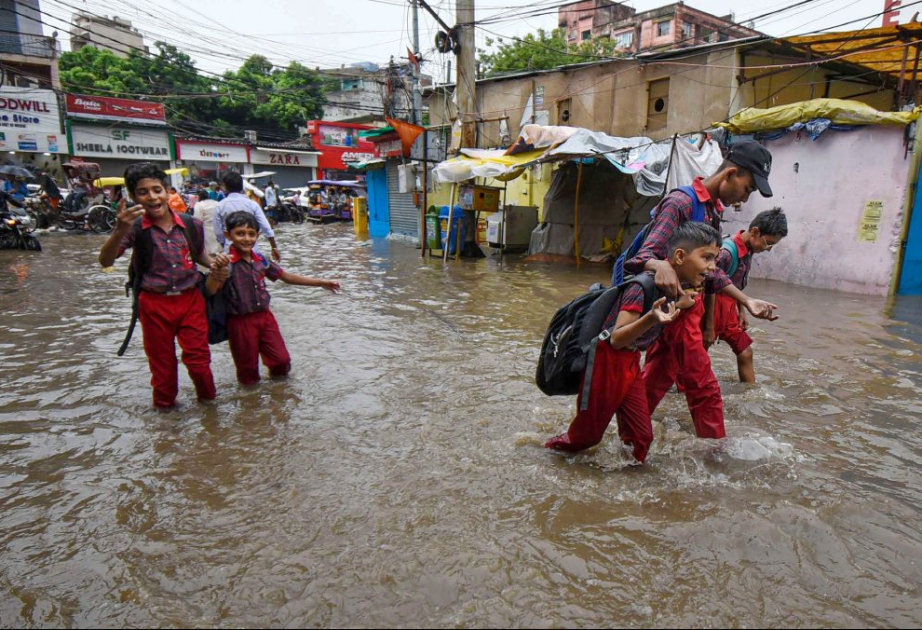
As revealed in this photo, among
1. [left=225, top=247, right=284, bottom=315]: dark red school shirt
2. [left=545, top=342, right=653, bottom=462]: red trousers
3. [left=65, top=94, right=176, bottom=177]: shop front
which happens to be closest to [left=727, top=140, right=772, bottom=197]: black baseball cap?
[left=545, top=342, right=653, bottom=462]: red trousers

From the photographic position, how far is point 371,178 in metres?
18.9

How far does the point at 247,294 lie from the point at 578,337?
266cm

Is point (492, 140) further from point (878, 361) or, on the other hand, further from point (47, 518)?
point (47, 518)

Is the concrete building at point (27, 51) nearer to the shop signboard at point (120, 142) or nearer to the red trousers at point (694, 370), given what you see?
the shop signboard at point (120, 142)

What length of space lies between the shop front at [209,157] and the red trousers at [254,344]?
110ft

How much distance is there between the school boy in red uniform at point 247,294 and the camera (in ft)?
13.6

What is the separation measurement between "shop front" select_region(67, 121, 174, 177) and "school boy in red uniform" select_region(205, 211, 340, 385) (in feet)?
108

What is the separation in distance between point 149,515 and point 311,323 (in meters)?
4.31

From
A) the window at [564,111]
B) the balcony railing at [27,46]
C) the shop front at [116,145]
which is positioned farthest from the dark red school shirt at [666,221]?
the balcony railing at [27,46]

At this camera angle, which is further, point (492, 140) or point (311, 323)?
point (492, 140)

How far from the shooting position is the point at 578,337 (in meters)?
2.67

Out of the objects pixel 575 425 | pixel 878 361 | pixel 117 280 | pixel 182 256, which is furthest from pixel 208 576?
pixel 117 280

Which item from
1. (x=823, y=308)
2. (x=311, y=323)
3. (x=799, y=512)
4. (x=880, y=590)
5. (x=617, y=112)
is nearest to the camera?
(x=880, y=590)

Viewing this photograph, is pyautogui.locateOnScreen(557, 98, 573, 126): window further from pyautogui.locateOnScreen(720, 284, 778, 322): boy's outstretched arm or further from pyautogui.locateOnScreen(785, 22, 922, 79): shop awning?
pyautogui.locateOnScreen(720, 284, 778, 322): boy's outstretched arm
